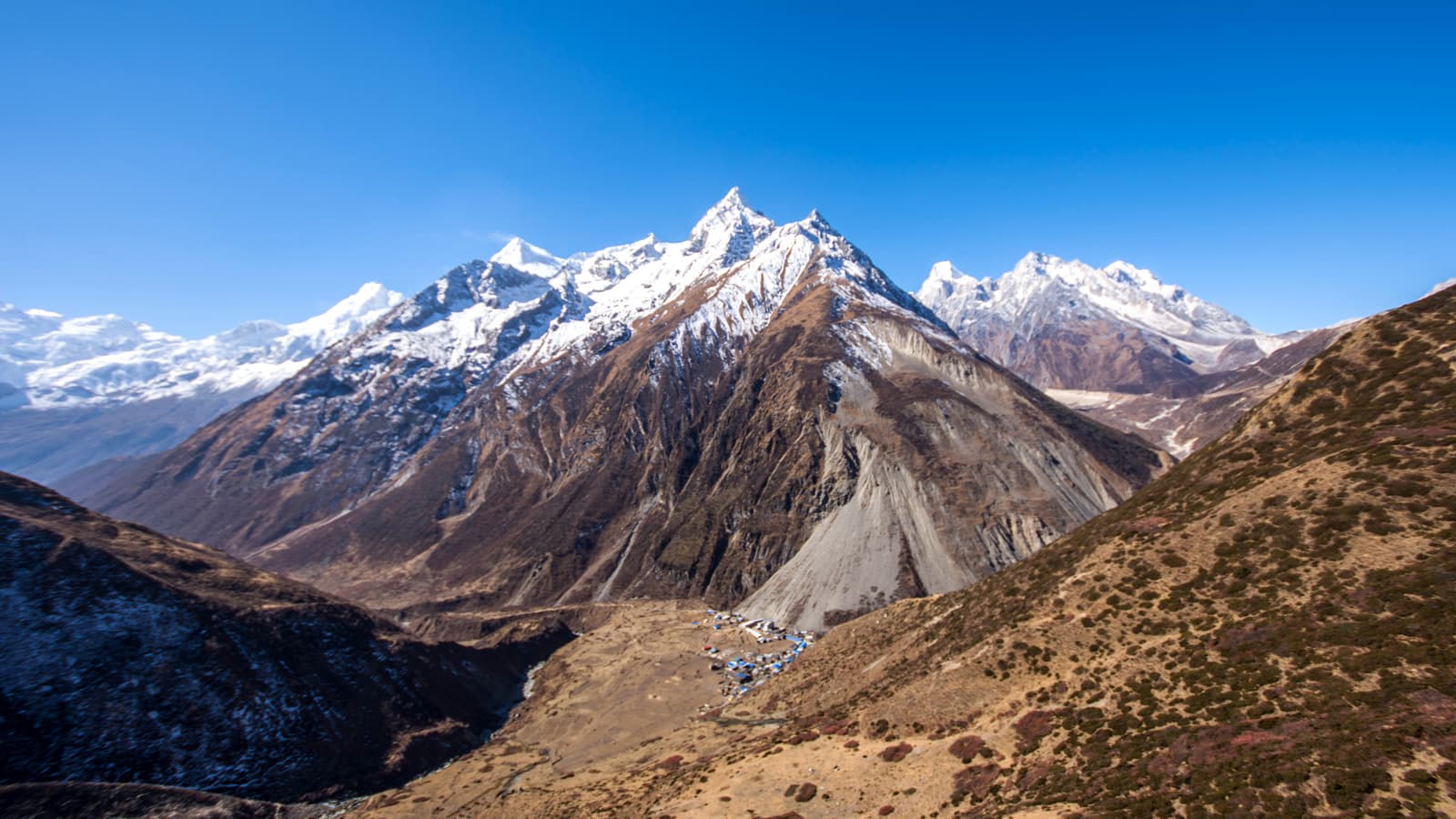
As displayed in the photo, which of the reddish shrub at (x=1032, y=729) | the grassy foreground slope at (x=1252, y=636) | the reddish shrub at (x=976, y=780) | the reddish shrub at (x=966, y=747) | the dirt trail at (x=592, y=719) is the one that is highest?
the grassy foreground slope at (x=1252, y=636)

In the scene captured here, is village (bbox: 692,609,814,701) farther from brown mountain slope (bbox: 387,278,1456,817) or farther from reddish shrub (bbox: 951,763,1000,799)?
reddish shrub (bbox: 951,763,1000,799)

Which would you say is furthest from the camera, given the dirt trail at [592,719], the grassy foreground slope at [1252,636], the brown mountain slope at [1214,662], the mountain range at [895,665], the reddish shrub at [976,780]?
the dirt trail at [592,719]

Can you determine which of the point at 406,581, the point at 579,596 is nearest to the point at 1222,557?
the point at 579,596

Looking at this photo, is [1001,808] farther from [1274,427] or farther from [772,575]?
[772,575]

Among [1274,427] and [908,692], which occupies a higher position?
[1274,427]

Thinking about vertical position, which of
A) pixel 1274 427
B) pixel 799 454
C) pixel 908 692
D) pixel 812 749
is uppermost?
pixel 799 454

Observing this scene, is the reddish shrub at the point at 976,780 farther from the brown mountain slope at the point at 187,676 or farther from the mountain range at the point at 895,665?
the brown mountain slope at the point at 187,676

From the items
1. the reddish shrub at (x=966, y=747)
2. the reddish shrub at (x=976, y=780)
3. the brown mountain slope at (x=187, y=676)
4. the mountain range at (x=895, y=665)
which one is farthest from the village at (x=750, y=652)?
the reddish shrub at (x=976, y=780)
